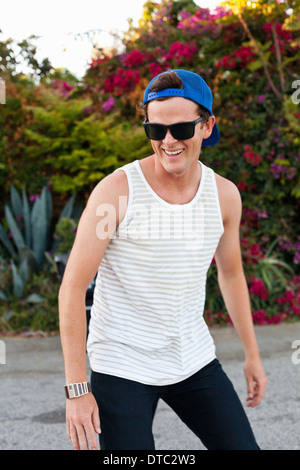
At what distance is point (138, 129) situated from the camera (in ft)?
23.0

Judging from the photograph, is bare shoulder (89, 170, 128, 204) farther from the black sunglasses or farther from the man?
the black sunglasses

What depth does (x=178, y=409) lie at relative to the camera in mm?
2055

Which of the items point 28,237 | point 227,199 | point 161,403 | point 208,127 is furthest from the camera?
point 28,237

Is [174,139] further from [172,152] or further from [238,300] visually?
[238,300]

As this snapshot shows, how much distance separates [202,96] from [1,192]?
20.4ft

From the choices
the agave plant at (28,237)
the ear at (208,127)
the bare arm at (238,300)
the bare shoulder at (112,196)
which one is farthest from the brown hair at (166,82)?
the agave plant at (28,237)

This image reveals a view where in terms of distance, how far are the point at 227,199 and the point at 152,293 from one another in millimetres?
514

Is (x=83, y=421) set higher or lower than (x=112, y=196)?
lower

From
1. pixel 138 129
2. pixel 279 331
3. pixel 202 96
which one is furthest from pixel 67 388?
pixel 138 129

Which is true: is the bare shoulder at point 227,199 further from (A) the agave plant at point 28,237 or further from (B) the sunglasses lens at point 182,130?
(A) the agave plant at point 28,237

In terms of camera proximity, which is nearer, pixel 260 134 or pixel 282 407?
pixel 282 407

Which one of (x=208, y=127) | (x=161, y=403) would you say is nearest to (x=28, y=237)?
(x=161, y=403)

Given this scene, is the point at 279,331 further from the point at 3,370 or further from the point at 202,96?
the point at 202,96

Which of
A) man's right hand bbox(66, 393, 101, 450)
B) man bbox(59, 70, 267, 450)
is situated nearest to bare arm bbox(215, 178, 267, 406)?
man bbox(59, 70, 267, 450)
